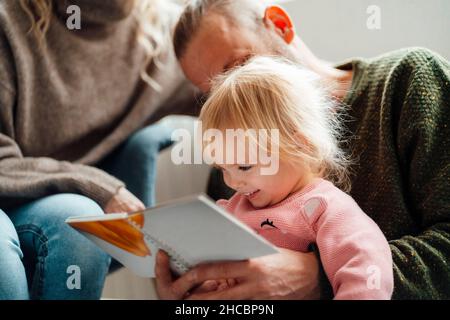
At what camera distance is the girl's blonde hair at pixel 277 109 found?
3.01 ft

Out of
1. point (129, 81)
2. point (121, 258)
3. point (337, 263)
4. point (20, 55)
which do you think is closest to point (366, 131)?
point (337, 263)

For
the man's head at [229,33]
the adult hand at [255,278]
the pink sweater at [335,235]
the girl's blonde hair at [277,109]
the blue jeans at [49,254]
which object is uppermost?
the man's head at [229,33]

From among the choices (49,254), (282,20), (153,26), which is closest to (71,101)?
(153,26)

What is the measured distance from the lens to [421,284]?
88cm

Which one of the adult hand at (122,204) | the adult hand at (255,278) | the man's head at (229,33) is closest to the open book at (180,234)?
the adult hand at (255,278)

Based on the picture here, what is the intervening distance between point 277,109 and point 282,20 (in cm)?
29

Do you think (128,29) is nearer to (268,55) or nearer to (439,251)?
(268,55)

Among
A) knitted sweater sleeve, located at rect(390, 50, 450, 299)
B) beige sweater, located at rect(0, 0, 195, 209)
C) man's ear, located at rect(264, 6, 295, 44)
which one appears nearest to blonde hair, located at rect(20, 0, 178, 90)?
beige sweater, located at rect(0, 0, 195, 209)

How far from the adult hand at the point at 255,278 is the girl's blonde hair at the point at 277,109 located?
0.18 metres

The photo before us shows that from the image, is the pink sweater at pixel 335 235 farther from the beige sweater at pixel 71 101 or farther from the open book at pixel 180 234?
the beige sweater at pixel 71 101

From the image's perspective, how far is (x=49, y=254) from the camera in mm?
1050

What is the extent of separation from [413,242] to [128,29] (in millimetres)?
926

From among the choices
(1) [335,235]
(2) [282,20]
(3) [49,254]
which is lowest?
(3) [49,254]

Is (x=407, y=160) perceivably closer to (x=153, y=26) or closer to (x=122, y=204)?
(x=122, y=204)
